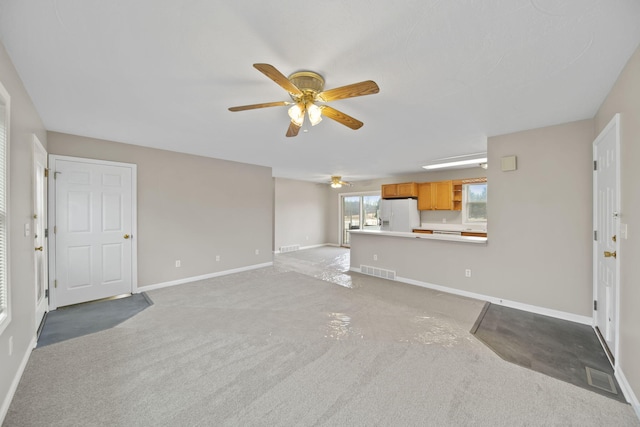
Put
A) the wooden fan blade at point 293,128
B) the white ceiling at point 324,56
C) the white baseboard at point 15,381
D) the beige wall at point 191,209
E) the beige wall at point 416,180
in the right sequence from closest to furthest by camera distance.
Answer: the white ceiling at point 324,56 < the white baseboard at point 15,381 < the wooden fan blade at point 293,128 < the beige wall at point 191,209 < the beige wall at point 416,180

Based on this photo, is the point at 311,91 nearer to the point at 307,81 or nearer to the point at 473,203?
the point at 307,81

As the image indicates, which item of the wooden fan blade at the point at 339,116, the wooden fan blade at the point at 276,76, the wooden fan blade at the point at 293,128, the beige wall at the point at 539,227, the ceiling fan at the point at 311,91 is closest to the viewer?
the wooden fan blade at the point at 276,76

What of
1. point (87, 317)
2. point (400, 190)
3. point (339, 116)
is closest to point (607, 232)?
point (339, 116)

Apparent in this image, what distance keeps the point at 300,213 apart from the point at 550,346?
6708mm

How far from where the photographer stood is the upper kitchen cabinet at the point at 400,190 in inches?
262

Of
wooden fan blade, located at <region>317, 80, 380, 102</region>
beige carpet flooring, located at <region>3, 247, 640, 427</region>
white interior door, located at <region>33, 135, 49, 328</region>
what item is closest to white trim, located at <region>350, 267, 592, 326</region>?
beige carpet flooring, located at <region>3, 247, 640, 427</region>

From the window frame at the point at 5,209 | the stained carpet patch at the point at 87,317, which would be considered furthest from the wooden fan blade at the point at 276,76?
the stained carpet patch at the point at 87,317

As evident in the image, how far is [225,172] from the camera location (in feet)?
16.6

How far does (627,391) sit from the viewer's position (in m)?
1.75

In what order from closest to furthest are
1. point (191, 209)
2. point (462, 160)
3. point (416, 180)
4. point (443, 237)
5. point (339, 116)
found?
1. point (339, 116)
2. point (443, 237)
3. point (191, 209)
4. point (462, 160)
5. point (416, 180)

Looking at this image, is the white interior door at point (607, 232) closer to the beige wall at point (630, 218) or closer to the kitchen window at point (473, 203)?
the beige wall at point (630, 218)

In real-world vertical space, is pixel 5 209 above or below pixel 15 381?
above

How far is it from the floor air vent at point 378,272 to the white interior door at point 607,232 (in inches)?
101

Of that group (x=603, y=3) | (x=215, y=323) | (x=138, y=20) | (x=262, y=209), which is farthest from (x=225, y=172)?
(x=603, y=3)
